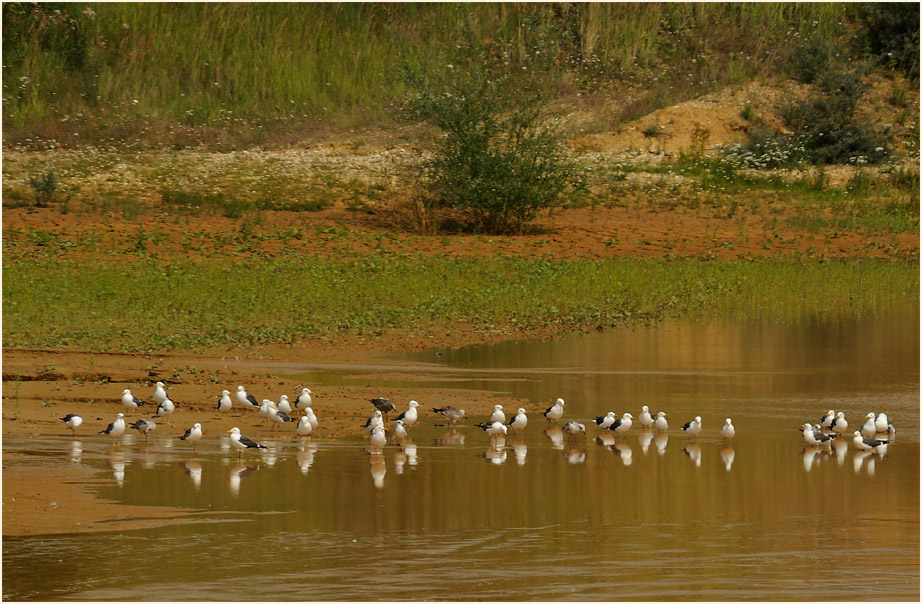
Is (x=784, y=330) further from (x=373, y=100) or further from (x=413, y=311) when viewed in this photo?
(x=373, y=100)

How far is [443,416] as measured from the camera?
42.0 feet

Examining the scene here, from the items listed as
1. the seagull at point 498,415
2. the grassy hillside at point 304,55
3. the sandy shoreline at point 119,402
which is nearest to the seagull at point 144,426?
the sandy shoreline at point 119,402

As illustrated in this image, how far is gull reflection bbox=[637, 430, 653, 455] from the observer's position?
1175cm

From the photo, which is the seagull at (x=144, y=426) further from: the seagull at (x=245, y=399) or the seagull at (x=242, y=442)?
the seagull at (x=245, y=399)

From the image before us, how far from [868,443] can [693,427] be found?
4.74ft

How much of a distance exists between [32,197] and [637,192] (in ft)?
44.5

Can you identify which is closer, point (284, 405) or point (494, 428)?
point (494, 428)

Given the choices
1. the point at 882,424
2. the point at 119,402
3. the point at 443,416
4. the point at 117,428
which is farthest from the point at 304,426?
the point at 882,424

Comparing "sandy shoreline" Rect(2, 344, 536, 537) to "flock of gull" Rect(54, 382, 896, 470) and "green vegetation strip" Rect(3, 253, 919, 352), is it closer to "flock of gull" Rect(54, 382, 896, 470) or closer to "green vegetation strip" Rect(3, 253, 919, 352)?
"flock of gull" Rect(54, 382, 896, 470)

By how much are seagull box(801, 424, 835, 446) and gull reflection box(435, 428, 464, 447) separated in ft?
9.50

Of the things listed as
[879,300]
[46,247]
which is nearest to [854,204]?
[879,300]

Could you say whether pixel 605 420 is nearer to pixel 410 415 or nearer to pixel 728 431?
pixel 728 431

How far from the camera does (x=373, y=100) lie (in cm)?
4019

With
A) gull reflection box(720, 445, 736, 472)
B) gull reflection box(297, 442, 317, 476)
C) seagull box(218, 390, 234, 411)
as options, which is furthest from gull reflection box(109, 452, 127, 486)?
gull reflection box(720, 445, 736, 472)
